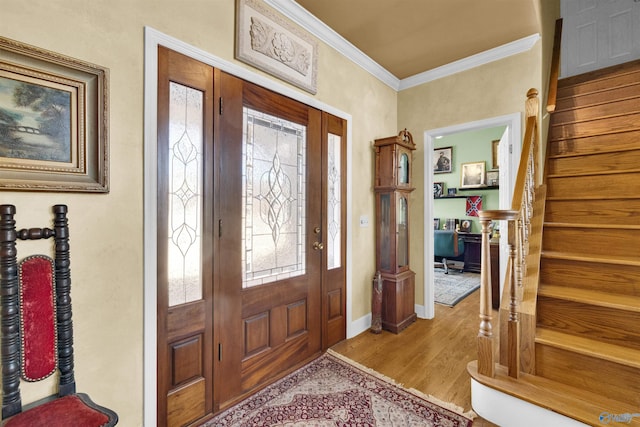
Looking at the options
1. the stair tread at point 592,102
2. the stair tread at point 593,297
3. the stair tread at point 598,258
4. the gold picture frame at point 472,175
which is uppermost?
the stair tread at point 592,102

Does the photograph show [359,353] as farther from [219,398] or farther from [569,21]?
[569,21]

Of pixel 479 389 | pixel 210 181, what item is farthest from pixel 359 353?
pixel 210 181

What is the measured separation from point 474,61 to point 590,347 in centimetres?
270

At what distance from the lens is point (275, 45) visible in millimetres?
2090

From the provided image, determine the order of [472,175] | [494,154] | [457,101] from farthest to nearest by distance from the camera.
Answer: [472,175] < [494,154] < [457,101]

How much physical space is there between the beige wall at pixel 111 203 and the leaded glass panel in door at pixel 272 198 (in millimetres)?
640

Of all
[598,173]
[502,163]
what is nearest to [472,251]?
[502,163]

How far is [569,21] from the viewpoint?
387 centimetres

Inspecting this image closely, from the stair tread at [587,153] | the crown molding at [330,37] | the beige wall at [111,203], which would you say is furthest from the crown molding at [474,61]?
the beige wall at [111,203]

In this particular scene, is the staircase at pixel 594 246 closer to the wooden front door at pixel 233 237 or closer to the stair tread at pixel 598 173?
the stair tread at pixel 598 173

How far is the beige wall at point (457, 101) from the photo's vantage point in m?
2.72

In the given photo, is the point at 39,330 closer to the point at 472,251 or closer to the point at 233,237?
the point at 233,237

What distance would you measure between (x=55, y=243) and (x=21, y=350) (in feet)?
1.40

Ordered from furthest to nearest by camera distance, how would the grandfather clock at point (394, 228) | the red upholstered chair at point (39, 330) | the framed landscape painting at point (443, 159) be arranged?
the framed landscape painting at point (443, 159)
the grandfather clock at point (394, 228)
the red upholstered chair at point (39, 330)
